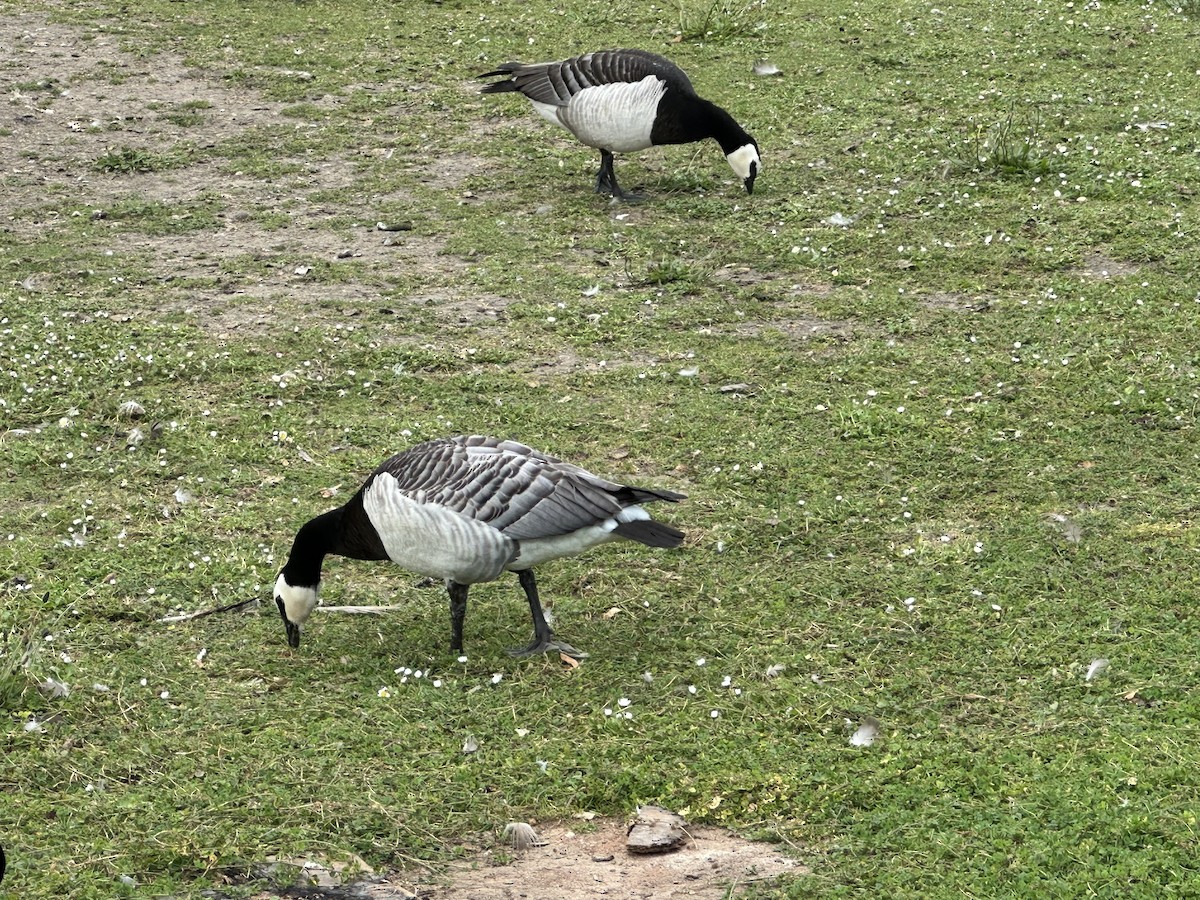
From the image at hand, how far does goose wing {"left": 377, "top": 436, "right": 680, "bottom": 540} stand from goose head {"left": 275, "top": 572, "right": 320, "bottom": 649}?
603mm

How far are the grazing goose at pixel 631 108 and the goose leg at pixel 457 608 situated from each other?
230 inches

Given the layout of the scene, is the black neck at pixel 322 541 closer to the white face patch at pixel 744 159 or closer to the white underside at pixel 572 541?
the white underside at pixel 572 541

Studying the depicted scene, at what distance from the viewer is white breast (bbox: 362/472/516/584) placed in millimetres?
5594

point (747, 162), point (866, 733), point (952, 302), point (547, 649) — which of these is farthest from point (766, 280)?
point (866, 733)

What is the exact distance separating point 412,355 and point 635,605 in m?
2.99

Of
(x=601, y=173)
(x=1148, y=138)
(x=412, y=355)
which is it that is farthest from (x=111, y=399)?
(x=1148, y=138)

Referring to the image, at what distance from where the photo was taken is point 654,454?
7.57 metres

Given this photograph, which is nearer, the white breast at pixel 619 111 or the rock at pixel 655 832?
the rock at pixel 655 832

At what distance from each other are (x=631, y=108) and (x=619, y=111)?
0.09m

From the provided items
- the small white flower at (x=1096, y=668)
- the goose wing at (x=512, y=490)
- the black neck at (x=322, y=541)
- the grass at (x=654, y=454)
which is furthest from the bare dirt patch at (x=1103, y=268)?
the black neck at (x=322, y=541)

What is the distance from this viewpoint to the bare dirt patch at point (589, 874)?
4.38m

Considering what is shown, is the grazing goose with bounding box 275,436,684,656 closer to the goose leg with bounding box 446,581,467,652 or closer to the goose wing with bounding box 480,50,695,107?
the goose leg with bounding box 446,581,467,652

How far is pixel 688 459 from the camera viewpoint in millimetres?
7508

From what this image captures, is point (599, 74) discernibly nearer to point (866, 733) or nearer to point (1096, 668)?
point (1096, 668)
